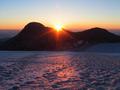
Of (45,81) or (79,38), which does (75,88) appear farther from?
(79,38)

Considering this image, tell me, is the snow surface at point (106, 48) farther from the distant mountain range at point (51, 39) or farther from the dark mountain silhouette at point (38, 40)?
the dark mountain silhouette at point (38, 40)

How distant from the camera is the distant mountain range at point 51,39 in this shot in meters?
24.4

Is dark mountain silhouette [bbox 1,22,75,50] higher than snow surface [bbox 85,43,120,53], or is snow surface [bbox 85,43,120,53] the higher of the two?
dark mountain silhouette [bbox 1,22,75,50]

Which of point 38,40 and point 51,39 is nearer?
point 38,40

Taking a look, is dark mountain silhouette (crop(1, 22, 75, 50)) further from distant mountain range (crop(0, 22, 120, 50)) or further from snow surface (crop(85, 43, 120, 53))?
snow surface (crop(85, 43, 120, 53))

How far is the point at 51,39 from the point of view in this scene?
82.6 ft

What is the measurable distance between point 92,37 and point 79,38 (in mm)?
1206

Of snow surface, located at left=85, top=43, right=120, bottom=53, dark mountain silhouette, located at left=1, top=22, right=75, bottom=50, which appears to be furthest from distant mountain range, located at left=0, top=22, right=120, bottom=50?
snow surface, located at left=85, top=43, right=120, bottom=53

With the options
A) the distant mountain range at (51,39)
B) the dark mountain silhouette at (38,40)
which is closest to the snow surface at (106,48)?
the distant mountain range at (51,39)

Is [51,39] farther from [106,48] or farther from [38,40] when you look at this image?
[106,48]

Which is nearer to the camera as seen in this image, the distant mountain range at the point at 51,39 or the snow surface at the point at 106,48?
the snow surface at the point at 106,48

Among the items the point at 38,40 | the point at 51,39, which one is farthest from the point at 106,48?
the point at 38,40

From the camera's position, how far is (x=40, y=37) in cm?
2522

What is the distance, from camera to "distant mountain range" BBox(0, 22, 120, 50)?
80.1ft
